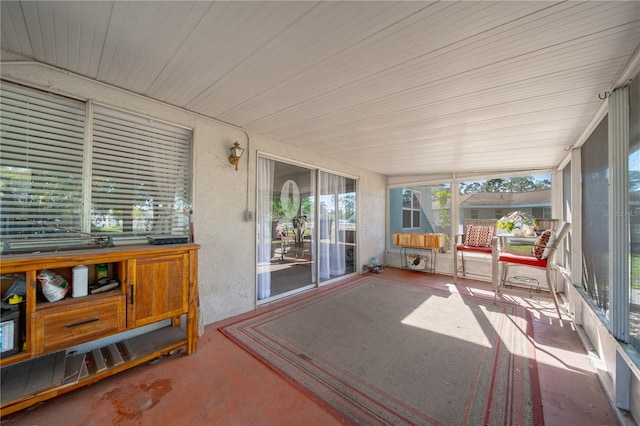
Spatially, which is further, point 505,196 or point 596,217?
point 505,196

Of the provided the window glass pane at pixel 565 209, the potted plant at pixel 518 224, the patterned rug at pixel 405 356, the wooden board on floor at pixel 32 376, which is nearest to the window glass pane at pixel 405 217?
the potted plant at pixel 518 224

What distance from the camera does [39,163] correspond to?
1.89 meters

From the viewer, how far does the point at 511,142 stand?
3.31 m

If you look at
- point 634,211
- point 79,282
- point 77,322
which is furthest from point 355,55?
point 77,322

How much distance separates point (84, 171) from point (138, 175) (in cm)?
40

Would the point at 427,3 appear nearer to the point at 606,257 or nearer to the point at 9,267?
the point at 606,257

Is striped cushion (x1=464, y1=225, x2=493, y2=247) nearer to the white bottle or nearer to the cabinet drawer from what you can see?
the cabinet drawer

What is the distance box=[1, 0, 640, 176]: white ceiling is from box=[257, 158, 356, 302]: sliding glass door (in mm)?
1188

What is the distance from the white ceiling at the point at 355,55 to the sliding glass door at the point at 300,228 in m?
1.19

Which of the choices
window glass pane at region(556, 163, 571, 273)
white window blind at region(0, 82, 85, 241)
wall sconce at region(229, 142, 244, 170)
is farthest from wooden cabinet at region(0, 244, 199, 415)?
window glass pane at region(556, 163, 571, 273)

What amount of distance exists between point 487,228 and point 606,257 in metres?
2.68

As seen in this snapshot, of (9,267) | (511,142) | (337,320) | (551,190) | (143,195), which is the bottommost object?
(337,320)

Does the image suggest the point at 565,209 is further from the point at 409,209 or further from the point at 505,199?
the point at 409,209

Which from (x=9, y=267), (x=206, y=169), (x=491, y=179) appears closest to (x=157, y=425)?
(x=9, y=267)
